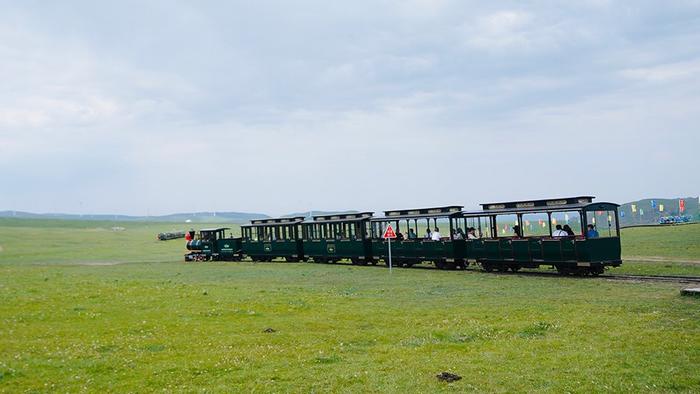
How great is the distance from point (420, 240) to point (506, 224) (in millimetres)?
6849

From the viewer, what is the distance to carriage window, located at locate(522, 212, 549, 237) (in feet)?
105

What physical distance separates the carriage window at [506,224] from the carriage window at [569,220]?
2.32 meters

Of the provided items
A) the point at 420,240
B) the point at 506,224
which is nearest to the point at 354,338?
the point at 506,224

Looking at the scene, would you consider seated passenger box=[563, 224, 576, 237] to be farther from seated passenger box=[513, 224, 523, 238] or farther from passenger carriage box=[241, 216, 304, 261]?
passenger carriage box=[241, 216, 304, 261]

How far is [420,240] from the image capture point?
40.0 meters

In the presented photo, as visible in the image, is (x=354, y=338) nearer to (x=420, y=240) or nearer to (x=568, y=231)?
(x=568, y=231)

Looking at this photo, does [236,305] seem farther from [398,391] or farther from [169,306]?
[398,391]

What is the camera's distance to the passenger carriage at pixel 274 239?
5312 cm

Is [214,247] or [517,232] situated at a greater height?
[517,232]

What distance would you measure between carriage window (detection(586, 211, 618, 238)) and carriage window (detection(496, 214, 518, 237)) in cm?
433

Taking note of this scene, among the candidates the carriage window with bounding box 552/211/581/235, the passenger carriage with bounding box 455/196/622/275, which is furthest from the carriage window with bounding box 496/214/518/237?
the carriage window with bounding box 552/211/581/235

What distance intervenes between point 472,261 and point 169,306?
20.7m

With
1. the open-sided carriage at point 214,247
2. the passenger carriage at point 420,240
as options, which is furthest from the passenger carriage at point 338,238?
the open-sided carriage at point 214,247

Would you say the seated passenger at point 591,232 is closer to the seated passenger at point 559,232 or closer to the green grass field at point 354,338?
the seated passenger at point 559,232
